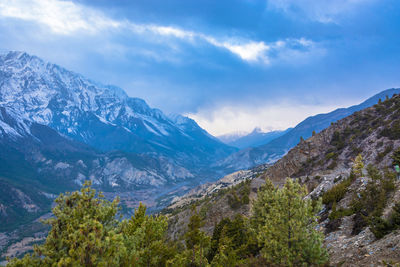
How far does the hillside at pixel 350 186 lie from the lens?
15.4 m

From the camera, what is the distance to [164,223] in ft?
65.9

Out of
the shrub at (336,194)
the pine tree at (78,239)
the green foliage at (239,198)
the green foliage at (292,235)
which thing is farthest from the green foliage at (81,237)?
the green foliage at (239,198)

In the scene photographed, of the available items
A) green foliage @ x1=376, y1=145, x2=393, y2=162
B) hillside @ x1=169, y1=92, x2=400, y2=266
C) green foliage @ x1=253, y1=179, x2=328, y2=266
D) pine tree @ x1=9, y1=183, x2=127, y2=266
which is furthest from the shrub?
pine tree @ x1=9, y1=183, x2=127, y2=266

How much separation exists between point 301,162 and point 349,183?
3155 cm

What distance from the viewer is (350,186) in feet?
89.6

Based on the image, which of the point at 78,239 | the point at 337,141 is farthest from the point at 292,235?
the point at 337,141

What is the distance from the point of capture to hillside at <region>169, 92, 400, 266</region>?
1540 centimetres

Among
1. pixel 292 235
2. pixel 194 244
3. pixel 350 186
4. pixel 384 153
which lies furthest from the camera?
pixel 384 153

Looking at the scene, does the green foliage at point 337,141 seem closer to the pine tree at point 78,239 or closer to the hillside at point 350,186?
the hillside at point 350,186

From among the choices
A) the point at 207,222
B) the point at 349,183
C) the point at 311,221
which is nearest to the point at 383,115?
the point at 349,183

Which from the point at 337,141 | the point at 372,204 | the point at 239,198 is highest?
the point at 337,141

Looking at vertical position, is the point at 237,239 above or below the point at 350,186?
below

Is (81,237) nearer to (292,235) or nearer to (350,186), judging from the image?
(292,235)

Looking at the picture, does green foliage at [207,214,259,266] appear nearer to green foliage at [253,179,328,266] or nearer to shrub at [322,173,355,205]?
shrub at [322,173,355,205]
